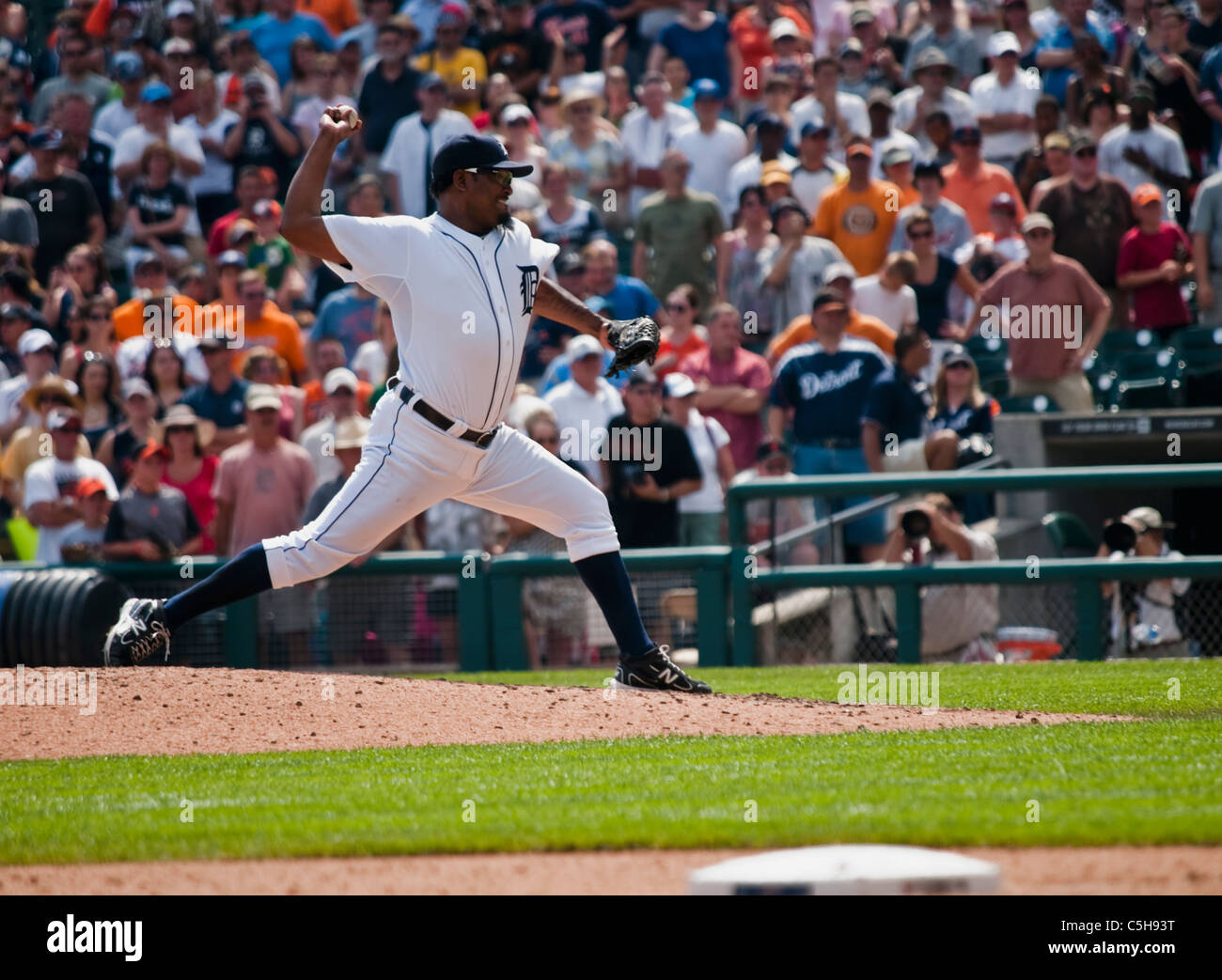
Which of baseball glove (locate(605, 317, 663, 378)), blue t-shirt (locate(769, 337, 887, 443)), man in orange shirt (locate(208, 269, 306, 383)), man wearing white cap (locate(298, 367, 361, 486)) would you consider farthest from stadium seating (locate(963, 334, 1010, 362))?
baseball glove (locate(605, 317, 663, 378))

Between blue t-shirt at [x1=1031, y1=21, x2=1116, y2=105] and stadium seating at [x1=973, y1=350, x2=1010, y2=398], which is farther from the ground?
blue t-shirt at [x1=1031, y1=21, x2=1116, y2=105]

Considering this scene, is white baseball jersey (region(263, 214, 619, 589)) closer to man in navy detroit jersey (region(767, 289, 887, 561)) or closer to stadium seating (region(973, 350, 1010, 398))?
man in navy detroit jersey (region(767, 289, 887, 561))

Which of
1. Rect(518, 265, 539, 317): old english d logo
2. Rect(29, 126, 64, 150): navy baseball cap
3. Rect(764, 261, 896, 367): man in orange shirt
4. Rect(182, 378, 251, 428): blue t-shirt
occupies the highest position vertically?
Rect(29, 126, 64, 150): navy baseball cap

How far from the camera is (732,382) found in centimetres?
1352

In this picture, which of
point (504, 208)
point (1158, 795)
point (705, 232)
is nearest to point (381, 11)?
point (705, 232)

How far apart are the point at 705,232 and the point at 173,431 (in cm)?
471

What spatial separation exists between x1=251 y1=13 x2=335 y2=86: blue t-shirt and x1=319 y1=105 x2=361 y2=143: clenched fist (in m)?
12.3

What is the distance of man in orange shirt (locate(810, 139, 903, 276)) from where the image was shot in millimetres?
14492

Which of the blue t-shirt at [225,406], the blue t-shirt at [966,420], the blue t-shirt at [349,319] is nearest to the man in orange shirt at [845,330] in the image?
the blue t-shirt at [966,420]

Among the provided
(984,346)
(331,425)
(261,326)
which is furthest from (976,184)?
(261,326)

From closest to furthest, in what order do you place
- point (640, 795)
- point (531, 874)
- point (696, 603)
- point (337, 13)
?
point (531, 874)
point (640, 795)
point (696, 603)
point (337, 13)

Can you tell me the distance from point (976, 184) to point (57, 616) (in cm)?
795

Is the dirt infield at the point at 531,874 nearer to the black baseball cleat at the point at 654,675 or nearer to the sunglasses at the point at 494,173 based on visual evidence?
the black baseball cleat at the point at 654,675

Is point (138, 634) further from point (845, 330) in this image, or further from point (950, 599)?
point (845, 330)
